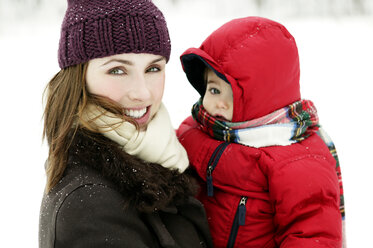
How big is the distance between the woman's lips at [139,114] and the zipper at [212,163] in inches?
15.1

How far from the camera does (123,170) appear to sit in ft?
4.02

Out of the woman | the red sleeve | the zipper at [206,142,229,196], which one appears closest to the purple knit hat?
the woman

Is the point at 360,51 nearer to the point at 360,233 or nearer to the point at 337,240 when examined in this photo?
the point at 360,233

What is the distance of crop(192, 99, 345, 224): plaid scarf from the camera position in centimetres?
161

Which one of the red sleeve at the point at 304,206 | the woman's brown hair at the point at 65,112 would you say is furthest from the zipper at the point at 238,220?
the woman's brown hair at the point at 65,112

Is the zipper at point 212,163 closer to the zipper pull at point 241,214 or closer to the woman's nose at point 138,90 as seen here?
the zipper pull at point 241,214

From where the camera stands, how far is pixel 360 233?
276cm

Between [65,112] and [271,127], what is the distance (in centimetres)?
80

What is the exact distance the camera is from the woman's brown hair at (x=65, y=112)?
4.09ft

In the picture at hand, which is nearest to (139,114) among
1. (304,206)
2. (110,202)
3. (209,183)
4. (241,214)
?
(110,202)

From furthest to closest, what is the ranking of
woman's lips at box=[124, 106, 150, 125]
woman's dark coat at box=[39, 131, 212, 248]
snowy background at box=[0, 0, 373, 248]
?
snowy background at box=[0, 0, 373, 248] → woman's lips at box=[124, 106, 150, 125] → woman's dark coat at box=[39, 131, 212, 248]

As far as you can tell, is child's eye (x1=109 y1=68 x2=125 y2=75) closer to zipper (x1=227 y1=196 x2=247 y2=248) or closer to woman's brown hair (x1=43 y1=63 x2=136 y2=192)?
woman's brown hair (x1=43 y1=63 x2=136 y2=192)

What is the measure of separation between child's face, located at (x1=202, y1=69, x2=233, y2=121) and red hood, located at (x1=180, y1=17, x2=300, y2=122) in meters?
0.05

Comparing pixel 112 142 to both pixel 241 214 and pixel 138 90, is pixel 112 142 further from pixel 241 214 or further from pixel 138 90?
pixel 241 214
